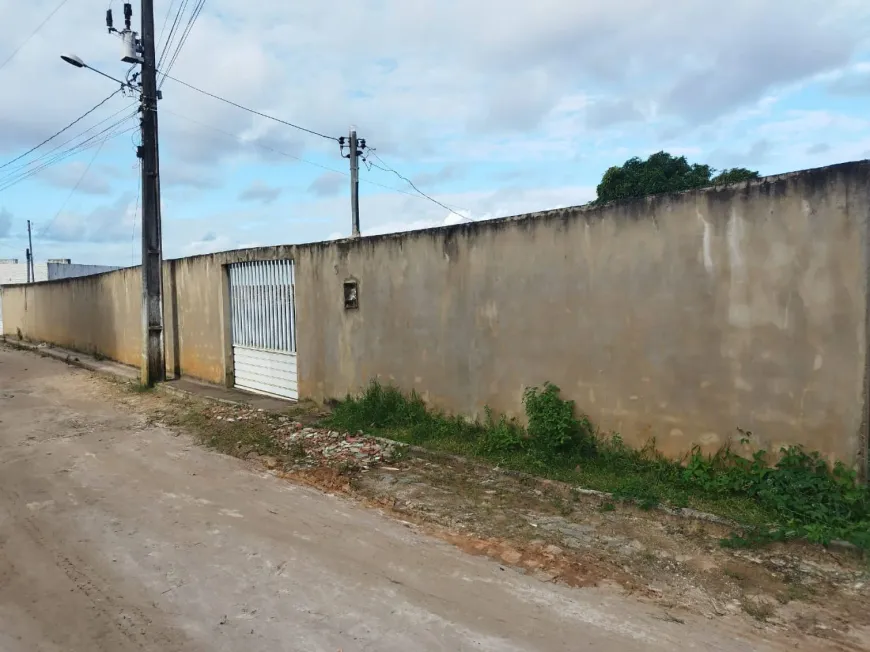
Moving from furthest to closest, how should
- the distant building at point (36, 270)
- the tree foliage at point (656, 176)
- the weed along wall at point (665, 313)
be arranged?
the distant building at point (36, 270), the tree foliage at point (656, 176), the weed along wall at point (665, 313)

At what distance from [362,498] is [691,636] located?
2.99 metres

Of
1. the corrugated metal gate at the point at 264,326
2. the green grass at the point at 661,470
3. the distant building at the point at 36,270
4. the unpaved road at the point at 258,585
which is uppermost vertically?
the distant building at the point at 36,270

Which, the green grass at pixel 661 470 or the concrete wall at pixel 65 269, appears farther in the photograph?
the concrete wall at pixel 65 269

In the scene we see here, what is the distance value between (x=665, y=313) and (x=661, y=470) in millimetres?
1369

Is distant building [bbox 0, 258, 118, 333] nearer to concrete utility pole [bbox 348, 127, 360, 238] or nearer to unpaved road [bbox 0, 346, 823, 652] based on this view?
concrete utility pole [bbox 348, 127, 360, 238]

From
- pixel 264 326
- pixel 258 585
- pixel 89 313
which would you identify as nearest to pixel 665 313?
pixel 258 585

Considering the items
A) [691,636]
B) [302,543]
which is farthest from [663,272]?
[302,543]

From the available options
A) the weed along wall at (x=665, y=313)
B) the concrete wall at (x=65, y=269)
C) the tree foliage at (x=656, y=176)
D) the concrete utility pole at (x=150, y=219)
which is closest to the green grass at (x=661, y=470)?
the weed along wall at (x=665, y=313)

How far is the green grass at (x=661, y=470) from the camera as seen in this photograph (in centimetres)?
410

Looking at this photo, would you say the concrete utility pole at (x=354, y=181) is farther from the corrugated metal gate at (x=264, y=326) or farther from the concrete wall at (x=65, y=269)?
the concrete wall at (x=65, y=269)

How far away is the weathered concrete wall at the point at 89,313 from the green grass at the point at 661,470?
10964mm

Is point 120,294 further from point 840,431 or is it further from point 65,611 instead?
point 840,431

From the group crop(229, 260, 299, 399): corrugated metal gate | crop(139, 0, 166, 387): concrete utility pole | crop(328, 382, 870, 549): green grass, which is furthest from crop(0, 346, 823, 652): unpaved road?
crop(139, 0, 166, 387): concrete utility pole

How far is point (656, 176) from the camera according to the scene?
18.5 m
